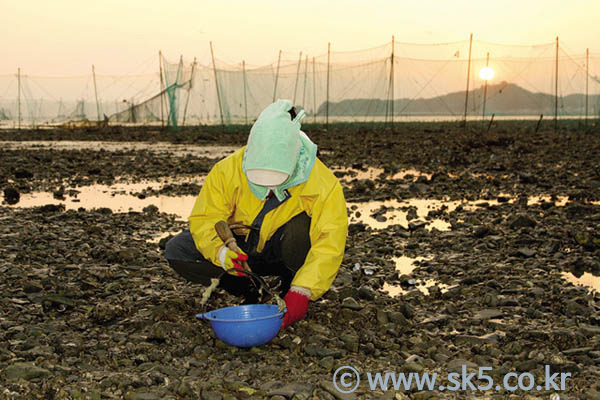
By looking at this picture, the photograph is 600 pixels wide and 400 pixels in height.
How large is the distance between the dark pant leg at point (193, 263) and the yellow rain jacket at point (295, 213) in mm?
293

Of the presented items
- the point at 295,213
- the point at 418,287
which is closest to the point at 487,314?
the point at 418,287

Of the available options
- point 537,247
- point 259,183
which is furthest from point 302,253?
point 537,247

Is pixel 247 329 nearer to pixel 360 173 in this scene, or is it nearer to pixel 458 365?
pixel 458 365

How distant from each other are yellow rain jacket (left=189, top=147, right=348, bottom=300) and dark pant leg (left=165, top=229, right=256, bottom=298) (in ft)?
0.96

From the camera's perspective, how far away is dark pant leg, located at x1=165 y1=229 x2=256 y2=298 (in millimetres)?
3596

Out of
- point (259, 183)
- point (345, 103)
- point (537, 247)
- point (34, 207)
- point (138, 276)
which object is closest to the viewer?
point (259, 183)

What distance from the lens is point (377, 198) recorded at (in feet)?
27.0

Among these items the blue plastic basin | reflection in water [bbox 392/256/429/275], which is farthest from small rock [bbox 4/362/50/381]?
reflection in water [bbox 392/256/429/275]

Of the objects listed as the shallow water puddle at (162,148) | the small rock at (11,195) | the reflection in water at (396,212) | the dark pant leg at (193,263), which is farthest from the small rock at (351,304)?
the shallow water puddle at (162,148)

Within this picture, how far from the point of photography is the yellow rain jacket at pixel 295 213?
3113 mm

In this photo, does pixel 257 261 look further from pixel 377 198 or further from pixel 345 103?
pixel 345 103

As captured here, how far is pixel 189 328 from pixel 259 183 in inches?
39.3

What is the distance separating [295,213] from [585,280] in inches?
101

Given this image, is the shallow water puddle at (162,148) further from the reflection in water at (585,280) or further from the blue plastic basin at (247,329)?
the blue plastic basin at (247,329)
